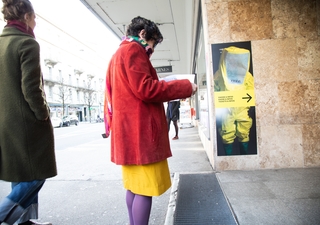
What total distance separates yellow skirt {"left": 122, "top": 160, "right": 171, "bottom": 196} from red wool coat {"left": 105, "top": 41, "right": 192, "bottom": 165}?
0.07m

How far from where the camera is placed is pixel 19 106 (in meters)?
1.88

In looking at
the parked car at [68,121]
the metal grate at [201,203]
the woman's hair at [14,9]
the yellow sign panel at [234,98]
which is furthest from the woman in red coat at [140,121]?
the parked car at [68,121]

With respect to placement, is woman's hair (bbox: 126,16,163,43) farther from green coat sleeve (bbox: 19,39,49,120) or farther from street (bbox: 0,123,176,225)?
street (bbox: 0,123,176,225)

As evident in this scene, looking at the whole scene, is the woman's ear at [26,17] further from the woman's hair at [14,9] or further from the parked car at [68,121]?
the parked car at [68,121]

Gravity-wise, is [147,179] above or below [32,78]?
below

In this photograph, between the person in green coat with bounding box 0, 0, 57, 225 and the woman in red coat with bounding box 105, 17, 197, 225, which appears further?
the person in green coat with bounding box 0, 0, 57, 225

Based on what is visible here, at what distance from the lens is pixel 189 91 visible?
67.1 inches

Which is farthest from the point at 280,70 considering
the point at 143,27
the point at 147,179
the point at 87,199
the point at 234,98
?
the point at 87,199

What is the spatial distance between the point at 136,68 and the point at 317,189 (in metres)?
2.59

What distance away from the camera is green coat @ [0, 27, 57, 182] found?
1857mm

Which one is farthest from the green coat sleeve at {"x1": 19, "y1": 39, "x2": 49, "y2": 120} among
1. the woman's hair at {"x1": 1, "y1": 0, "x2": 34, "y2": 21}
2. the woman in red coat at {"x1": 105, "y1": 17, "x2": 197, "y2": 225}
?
the woman in red coat at {"x1": 105, "y1": 17, "x2": 197, "y2": 225}

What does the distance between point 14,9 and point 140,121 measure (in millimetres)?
1367

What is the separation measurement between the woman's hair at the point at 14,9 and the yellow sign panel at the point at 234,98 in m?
2.79

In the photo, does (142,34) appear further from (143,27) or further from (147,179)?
(147,179)
